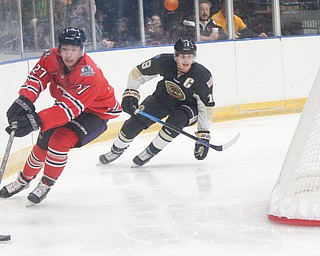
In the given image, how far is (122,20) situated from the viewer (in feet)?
24.4

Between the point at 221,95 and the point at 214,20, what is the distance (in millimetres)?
713

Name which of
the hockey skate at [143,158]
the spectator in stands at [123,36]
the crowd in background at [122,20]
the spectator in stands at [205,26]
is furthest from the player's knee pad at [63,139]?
the spectator in stands at [205,26]

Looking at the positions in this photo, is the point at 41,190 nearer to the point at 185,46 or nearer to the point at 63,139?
the point at 63,139

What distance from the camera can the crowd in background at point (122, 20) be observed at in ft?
20.0

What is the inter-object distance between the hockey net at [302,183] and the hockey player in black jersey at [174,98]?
1361mm

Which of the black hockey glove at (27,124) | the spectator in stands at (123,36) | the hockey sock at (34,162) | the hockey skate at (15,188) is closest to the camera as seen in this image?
the black hockey glove at (27,124)

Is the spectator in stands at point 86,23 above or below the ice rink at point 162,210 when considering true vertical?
above

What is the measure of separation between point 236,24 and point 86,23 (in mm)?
1508

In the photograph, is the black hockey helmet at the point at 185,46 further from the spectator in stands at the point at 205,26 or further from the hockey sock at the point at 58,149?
the spectator in stands at the point at 205,26

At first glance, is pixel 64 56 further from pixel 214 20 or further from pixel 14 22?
pixel 214 20

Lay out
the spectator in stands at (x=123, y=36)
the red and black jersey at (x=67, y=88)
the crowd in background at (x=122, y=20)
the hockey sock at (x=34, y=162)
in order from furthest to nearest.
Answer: the spectator in stands at (x=123, y=36), the crowd in background at (x=122, y=20), the hockey sock at (x=34, y=162), the red and black jersey at (x=67, y=88)

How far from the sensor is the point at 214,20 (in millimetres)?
7977

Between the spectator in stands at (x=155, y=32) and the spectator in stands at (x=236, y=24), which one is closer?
the spectator in stands at (x=155, y=32)

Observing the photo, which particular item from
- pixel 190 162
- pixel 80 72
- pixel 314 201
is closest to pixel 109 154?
pixel 190 162
